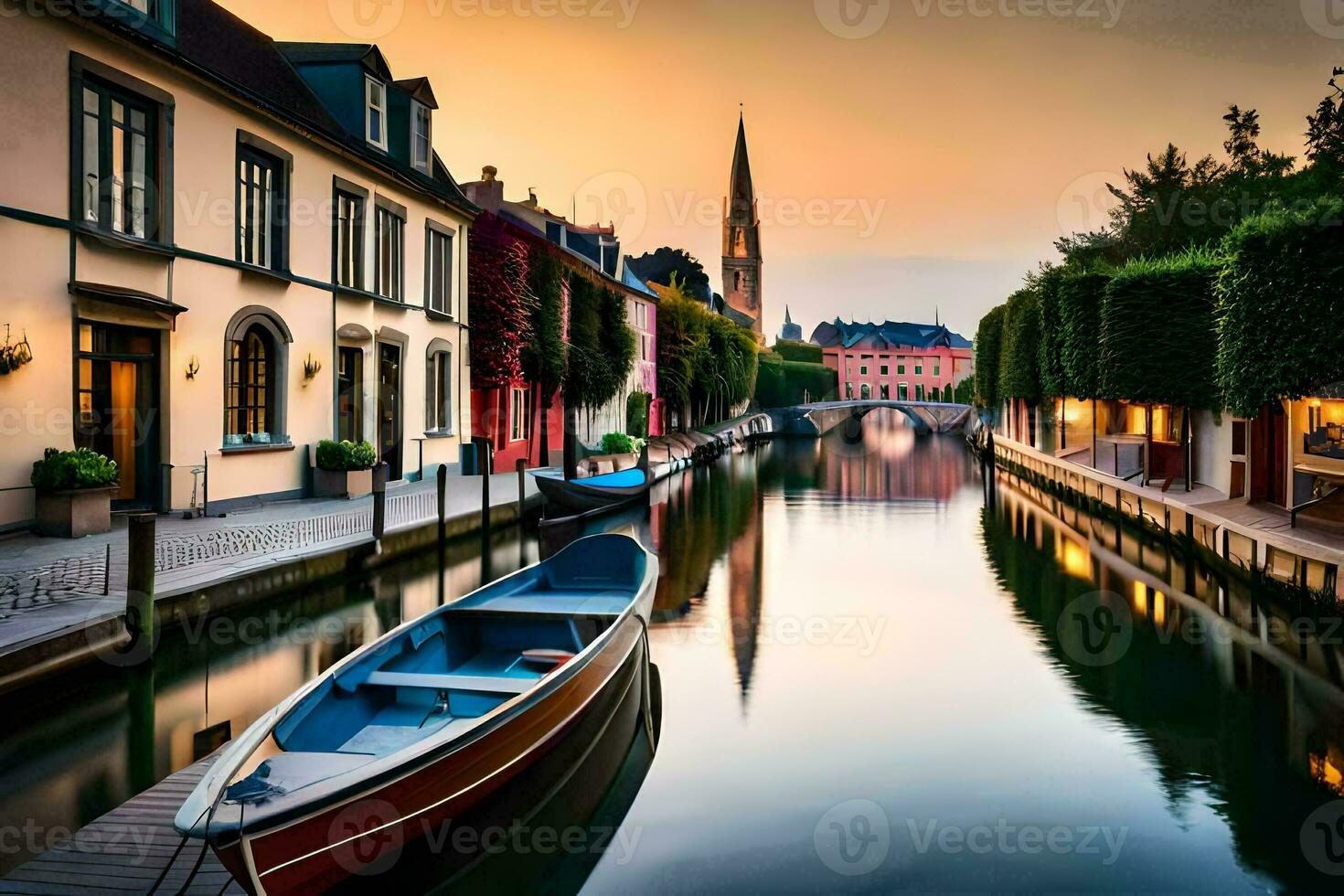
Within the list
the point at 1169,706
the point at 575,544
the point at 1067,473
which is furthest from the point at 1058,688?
the point at 1067,473

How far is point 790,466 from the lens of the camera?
149ft

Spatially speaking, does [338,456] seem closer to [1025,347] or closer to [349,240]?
[349,240]

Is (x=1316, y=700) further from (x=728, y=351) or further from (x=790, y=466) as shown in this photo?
(x=728, y=351)

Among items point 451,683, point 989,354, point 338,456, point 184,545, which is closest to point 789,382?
point 989,354

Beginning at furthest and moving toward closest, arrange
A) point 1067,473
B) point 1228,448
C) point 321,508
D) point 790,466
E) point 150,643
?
point 790,466, point 1067,473, point 1228,448, point 321,508, point 150,643

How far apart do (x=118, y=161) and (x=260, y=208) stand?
11.0 ft

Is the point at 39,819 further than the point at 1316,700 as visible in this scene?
No

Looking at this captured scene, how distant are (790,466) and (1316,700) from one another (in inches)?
1428

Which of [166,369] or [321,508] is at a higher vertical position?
[166,369]

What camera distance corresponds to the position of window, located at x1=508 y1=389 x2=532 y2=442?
28.4 meters

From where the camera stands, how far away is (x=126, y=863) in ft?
Result: 16.9

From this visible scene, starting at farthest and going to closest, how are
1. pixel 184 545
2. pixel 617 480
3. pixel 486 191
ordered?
pixel 486 191
pixel 617 480
pixel 184 545

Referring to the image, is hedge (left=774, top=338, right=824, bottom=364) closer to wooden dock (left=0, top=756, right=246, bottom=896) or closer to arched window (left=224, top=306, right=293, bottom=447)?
arched window (left=224, top=306, right=293, bottom=447)

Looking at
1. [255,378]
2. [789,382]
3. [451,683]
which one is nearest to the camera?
[451,683]
